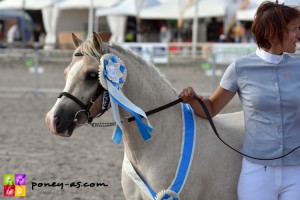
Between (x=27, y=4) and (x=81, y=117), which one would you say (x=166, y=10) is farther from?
(x=81, y=117)

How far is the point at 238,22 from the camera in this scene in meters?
26.9

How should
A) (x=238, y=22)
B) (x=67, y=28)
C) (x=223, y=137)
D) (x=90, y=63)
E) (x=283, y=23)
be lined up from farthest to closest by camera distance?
(x=67, y=28) → (x=238, y=22) → (x=223, y=137) → (x=90, y=63) → (x=283, y=23)

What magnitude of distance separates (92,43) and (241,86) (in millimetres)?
838

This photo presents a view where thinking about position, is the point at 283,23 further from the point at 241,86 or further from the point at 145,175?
the point at 145,175

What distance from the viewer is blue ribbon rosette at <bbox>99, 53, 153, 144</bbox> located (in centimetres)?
318

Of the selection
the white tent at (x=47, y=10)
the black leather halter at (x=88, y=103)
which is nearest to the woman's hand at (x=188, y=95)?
the black leather halter at (x=88, y=103)

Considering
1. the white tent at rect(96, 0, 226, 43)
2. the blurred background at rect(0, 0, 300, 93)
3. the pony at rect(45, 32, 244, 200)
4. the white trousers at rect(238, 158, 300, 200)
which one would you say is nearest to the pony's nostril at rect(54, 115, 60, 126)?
the pony at rect(45, 32, 244, 200)

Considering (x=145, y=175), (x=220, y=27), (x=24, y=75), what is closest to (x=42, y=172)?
(x=145, y=175)

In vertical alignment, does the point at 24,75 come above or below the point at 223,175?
below

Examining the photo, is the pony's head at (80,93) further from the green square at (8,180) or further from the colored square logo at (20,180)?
the colored square logo at (20,180)

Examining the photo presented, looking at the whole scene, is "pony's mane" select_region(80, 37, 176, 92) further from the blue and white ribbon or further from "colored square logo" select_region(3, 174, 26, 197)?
"colored square logo" select_region(3, 174, 26, 197)

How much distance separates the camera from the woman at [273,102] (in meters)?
3.05

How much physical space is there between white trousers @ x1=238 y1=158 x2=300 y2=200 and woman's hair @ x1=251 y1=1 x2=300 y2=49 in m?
0.67

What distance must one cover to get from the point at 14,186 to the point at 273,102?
11.1ft
